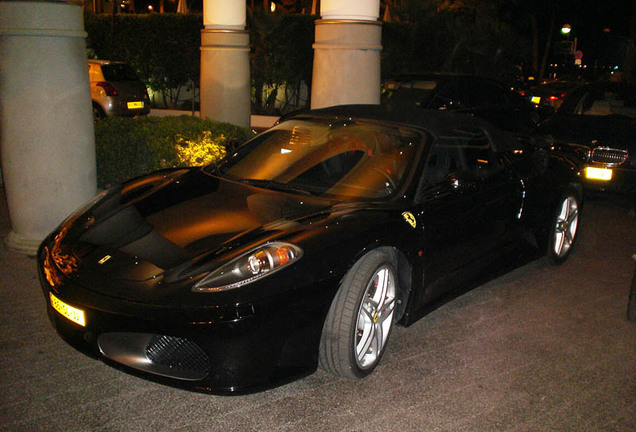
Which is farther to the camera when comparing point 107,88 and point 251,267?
point 107,88

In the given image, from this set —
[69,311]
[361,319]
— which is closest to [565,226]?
[361,319]

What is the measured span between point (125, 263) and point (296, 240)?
926 millimetres

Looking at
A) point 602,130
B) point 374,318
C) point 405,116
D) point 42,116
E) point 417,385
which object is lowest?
point 417,385

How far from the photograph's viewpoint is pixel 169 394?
3695 millimetres

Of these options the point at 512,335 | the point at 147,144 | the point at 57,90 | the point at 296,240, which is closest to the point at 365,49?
the point at 147,144

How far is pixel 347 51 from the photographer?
8.33 metres

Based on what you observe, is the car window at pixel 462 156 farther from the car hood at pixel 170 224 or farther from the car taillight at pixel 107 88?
the car taillight at pixel 107 88

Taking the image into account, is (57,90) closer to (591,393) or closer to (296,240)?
(296,240)

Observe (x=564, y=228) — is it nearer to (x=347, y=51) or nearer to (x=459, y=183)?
(x=459, y=183)

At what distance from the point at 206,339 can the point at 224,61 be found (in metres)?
9.36

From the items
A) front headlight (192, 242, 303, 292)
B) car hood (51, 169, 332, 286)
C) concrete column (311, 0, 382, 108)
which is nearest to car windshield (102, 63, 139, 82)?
concrete column (311, 0, 382, 108)

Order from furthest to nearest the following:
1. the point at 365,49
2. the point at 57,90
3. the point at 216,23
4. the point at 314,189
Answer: the point at 216,23, the point at 365,49, the point at 57,90, the point at 314,189

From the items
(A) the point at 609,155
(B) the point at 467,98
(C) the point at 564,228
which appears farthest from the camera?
(B) the point at 467,98

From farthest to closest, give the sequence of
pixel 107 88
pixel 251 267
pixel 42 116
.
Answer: pixel 107 88
pixel 42 116
pixel 251 267
